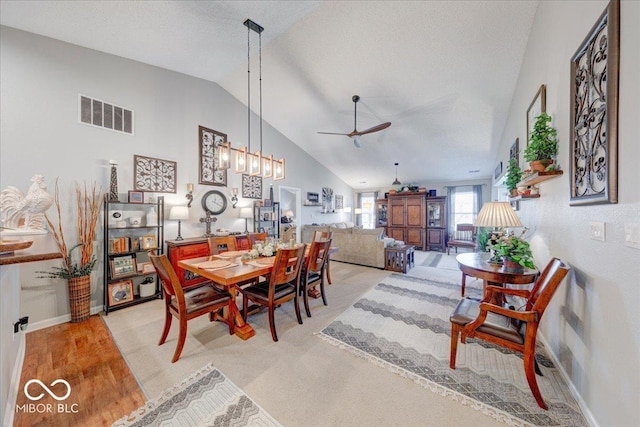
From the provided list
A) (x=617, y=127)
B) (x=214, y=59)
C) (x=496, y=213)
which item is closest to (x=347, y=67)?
(x=214, y=59)

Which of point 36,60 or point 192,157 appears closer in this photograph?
point 36,60

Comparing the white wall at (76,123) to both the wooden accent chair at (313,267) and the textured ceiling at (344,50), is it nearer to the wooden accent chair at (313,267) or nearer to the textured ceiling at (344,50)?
Result: the textured ceiling at (344,50)

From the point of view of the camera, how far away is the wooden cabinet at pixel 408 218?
737 centimetres

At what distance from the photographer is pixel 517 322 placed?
5.88 feet

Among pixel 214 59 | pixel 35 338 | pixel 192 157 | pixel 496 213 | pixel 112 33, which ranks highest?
pixel 214 59

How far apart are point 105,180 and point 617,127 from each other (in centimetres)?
487

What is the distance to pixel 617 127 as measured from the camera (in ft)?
3.83

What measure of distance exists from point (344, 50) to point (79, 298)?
4806 mm

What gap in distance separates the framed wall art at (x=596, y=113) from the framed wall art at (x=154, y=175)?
4.75m

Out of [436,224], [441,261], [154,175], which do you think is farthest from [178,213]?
[436,224]

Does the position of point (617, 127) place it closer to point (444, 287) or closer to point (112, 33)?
point (444, 287)

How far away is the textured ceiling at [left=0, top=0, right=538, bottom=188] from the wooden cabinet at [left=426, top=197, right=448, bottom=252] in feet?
7.20

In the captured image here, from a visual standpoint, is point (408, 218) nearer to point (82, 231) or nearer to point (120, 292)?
point (120, 292)

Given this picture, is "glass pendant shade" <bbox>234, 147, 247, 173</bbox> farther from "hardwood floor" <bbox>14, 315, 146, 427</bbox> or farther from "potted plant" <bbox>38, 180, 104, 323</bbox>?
"hardwood floor" <bbox>14, 315, 146, 427</bbox>
